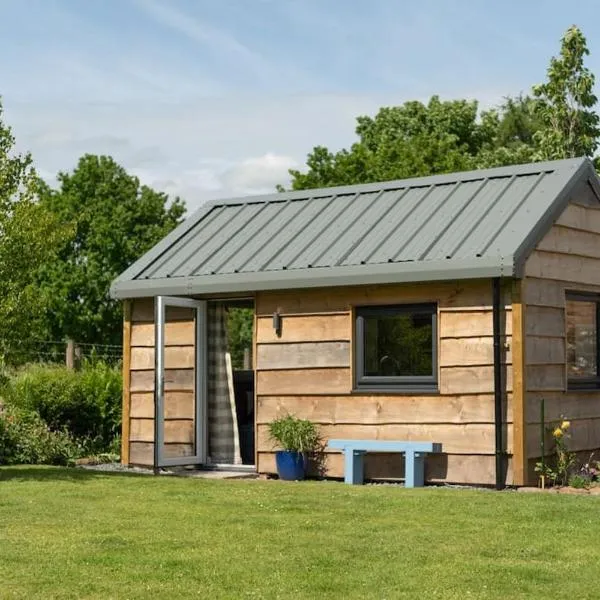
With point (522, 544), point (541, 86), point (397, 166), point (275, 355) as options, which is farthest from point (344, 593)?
point (397, 166)

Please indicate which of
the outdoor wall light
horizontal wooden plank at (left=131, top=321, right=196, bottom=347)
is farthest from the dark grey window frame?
horizontal wooden plank at (left=131, top=321, right=196, bottom=347)

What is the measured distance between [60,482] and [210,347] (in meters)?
3.38

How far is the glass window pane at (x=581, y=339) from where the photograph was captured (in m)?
14.0

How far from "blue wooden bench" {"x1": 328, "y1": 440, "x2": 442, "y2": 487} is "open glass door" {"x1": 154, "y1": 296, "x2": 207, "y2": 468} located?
2289 millimetres

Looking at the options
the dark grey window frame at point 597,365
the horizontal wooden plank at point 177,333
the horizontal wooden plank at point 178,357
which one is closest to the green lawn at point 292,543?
the dark grey window frame at point 597,365

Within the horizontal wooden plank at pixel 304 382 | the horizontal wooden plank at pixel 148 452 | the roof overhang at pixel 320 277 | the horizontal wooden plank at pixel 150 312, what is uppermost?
the roof overhang at pixel 320 277

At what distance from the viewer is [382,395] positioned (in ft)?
44.2

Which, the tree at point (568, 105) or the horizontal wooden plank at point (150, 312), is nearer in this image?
the horizontal wooden plank at point (150, 312)

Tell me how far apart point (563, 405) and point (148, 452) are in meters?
5.31

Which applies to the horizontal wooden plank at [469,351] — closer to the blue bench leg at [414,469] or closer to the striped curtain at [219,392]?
the blue bench leg at [414,469]

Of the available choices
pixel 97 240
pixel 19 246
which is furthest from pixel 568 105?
pixel 97 240

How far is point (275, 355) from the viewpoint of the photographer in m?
14.3

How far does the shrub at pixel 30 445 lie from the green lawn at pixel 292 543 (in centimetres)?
341

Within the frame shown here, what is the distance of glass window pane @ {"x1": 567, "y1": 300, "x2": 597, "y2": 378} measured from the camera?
14031mm
